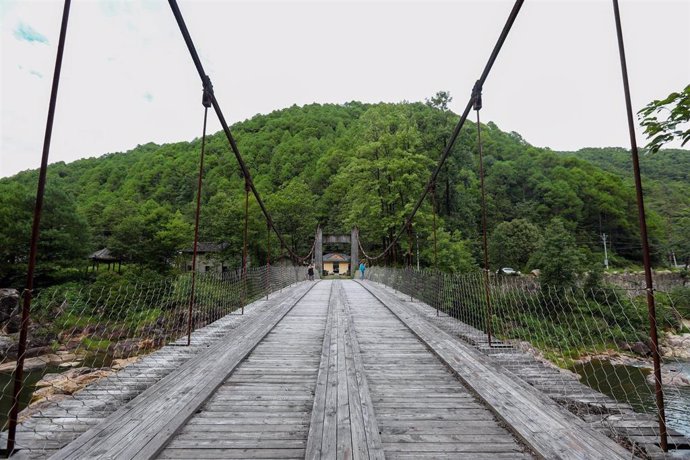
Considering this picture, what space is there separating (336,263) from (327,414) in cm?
3107

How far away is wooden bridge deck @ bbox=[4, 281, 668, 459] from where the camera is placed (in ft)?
4.00

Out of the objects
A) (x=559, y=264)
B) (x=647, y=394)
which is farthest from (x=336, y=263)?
(x=647, y=394)

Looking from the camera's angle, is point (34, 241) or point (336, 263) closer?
point (34, 241)

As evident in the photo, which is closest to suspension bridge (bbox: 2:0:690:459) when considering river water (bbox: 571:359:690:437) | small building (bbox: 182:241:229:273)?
river water (bbox: 571:359:690:437)

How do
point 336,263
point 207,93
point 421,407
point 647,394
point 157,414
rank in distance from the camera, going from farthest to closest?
point 336,263 < point 647,394 < point 207,93 < point 421,407 < point 157,414

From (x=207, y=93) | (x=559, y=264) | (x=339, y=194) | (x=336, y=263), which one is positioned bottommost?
(x=336, y=263)

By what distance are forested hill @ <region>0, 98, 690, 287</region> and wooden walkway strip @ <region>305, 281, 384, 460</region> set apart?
10.3m

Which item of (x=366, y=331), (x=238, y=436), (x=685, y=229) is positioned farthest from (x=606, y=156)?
(x=238, y=436)

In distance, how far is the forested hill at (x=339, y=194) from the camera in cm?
1467

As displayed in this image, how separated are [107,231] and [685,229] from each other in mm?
37172

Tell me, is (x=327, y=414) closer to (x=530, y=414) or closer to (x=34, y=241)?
(x=530, y=414)

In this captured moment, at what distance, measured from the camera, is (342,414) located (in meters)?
1.46

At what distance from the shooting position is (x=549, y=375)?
193 cm

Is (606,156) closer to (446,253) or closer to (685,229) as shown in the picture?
(685,229)
